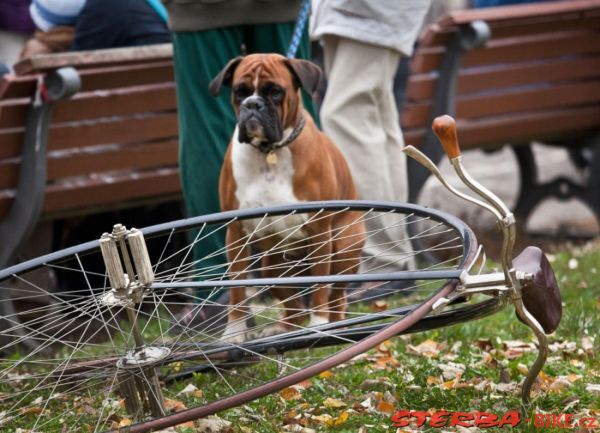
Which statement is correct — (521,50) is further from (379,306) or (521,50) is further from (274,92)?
(274,92)

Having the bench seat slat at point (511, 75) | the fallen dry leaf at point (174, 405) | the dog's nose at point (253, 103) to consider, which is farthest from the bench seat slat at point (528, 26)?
the fallen dry leaf at point (174, 405)

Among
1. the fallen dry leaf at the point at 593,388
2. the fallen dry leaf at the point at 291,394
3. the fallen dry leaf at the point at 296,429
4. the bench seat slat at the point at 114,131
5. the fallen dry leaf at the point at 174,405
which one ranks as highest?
the bench seat slat at the point at 114,131

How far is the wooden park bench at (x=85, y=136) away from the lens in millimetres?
5609

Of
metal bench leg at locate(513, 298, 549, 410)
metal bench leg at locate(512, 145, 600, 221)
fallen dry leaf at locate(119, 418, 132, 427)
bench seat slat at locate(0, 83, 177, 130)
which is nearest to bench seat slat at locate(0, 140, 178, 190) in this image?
bench seat slat at locate(0, 83, 177, 130)

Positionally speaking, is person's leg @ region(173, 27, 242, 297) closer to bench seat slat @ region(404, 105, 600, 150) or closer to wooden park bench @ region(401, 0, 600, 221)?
wooden park bench @ region(401, 0, 600, 221)

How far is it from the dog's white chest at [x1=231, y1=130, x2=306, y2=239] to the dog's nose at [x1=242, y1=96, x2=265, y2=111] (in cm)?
21

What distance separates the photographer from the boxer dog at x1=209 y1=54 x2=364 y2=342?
15.3 ft

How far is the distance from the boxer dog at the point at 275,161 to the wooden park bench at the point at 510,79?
6.65ft

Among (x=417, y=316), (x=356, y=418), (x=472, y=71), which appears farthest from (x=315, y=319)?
(x=472, y=71)

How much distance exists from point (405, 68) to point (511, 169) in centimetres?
455

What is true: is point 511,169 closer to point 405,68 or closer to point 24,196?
point 405,68

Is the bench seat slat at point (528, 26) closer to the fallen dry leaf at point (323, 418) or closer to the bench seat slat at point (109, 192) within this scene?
the bench seat slat at point (109, 192)

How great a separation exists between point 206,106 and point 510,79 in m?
2.78

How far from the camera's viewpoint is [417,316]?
2.98 m
